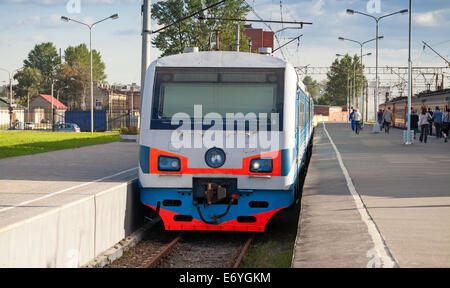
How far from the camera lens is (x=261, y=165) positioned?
10297 mm

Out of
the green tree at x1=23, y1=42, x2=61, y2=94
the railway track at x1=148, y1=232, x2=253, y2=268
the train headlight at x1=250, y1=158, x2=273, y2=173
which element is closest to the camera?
the railway track at x1=148, y1=232, x2=253, y2=268

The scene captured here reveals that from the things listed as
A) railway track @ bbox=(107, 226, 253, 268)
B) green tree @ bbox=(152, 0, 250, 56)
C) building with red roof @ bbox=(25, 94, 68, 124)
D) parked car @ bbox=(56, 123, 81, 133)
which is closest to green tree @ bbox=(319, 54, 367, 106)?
building with red roof @ bbox=(25, 94, 68, 124)

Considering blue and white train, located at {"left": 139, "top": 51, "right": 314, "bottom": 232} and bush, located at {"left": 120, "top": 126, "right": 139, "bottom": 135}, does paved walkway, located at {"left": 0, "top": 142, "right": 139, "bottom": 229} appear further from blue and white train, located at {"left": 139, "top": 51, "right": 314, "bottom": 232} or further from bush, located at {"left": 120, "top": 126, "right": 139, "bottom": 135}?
bush, located at {"left": 120, "top": 126, "right": 139, "bottom": 135}

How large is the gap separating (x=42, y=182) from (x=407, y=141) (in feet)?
60.3

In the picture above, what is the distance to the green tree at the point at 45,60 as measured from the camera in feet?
461

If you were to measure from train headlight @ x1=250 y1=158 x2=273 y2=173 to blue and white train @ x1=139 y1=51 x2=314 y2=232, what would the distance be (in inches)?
0.6

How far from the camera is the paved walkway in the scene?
30.5ft

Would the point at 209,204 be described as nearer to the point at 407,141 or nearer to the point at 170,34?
the point at 407,141

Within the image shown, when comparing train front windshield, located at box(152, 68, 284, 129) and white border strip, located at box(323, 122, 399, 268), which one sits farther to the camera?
train front windshield, located at box(152, 68, 284, 129)

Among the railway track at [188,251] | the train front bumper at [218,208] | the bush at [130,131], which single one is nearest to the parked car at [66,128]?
the bush at [130,131]

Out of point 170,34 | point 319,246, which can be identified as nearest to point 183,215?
point 319,246

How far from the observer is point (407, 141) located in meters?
27.3

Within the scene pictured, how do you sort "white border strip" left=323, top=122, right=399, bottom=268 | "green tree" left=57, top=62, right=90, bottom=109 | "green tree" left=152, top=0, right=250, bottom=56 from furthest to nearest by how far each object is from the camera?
"green tree" left=57, top=62, right=90, bottom=109 < "green tree" left=152, top=0, right=250, bottom=56 < "white border strip" left=323, top=122, right=399, bottom=268
